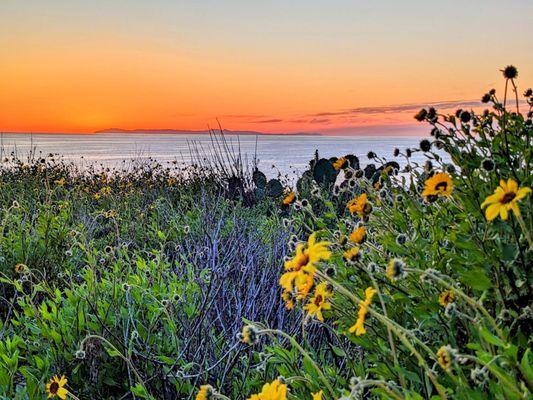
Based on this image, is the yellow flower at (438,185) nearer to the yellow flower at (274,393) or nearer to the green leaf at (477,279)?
the green leaf at (477,279)

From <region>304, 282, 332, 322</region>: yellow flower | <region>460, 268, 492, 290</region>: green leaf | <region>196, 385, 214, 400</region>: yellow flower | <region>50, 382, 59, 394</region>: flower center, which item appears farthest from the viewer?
<region>50, 382, 59, 394</region>: flower center

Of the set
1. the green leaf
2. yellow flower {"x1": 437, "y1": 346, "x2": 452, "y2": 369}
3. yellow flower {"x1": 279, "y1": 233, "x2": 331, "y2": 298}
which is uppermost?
A: yellow flower {"x1": 279, "y1": 233, "x2": 331, "y2": 298}

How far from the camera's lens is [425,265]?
1.85 m

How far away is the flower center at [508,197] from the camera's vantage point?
1.14 m

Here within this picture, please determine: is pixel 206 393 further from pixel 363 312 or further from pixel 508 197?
pixel 508 197

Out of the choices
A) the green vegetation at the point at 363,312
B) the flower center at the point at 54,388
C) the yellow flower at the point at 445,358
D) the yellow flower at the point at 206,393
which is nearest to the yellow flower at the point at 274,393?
the green vegetation at the point at 363,312

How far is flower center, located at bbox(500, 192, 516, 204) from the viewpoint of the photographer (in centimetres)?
114

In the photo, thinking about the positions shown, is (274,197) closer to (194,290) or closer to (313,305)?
(194,290)

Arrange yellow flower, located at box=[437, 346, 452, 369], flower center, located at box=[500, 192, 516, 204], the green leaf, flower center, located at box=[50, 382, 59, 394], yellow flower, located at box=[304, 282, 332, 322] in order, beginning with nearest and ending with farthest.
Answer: yellow flower, located at box=[437, 346, 452, 369] < flower center, located at box=[500, 192, 516, 204] < yellow flower, located at box=[304, 282, 332, 322] < the green leaf < flower center, located at box=[50, 382, 59, 394]

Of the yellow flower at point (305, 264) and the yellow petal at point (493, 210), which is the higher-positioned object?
the yellow petal at point (493, 210)

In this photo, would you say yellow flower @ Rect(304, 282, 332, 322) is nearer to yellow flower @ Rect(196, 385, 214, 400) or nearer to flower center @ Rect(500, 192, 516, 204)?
yellow flower @ Rect(196, 385, 214, 400)

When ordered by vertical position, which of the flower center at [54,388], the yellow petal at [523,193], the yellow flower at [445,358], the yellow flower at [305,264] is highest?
the yellow petal at [523,193]

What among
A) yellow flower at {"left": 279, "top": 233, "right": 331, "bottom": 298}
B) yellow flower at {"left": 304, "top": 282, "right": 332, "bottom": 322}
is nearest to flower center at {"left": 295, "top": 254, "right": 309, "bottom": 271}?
yellow flower at {"left": 279, "top": 233, "right": 331, "bottom": 298}

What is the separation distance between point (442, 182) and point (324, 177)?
6.08 meters
